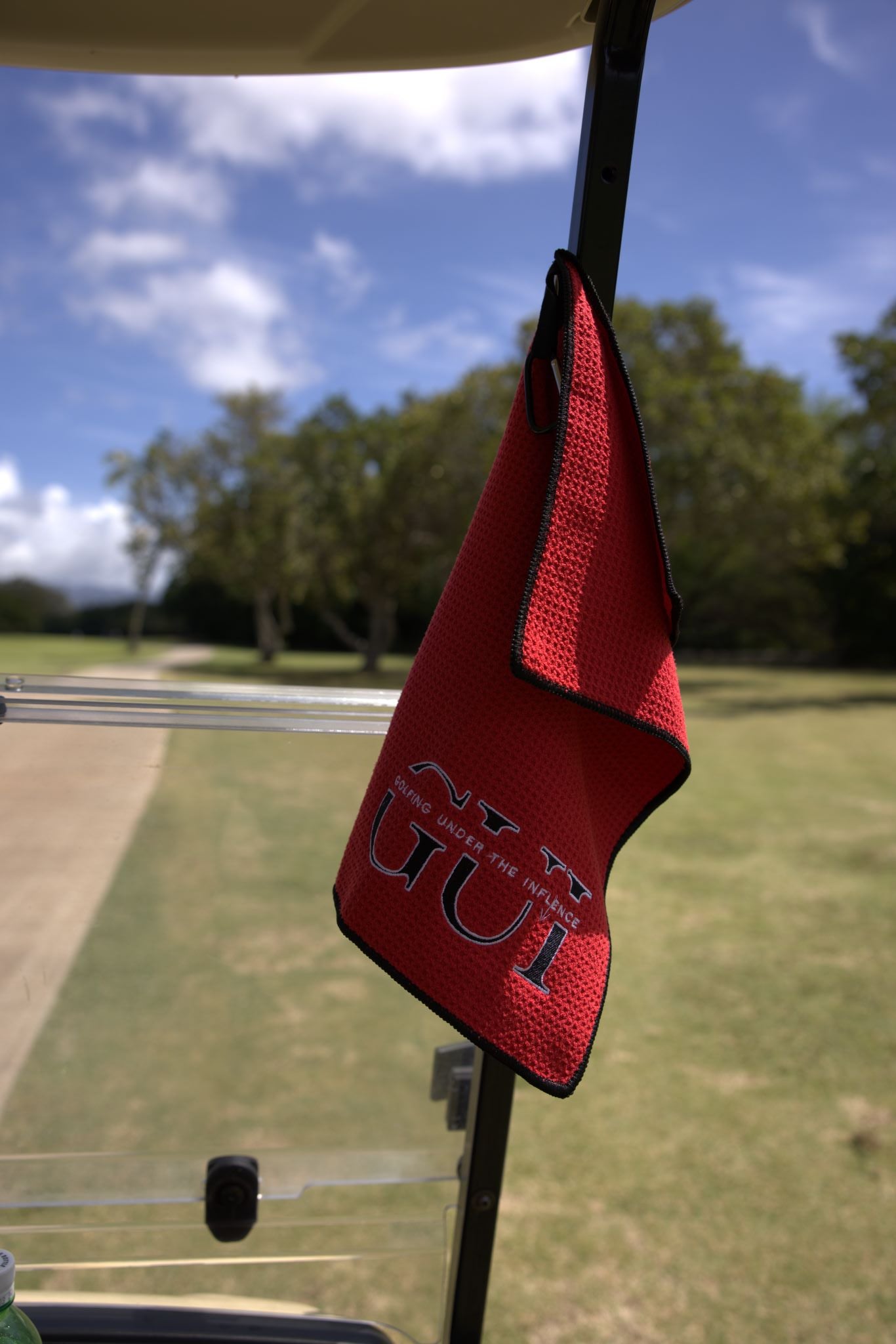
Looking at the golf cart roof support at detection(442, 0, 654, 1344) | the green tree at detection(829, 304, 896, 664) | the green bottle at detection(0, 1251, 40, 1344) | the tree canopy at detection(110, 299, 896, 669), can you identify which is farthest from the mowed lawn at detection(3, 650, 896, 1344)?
the green tree at detection(829, 304, 896, 664)

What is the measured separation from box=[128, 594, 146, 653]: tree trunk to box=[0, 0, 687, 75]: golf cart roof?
81.7 ft

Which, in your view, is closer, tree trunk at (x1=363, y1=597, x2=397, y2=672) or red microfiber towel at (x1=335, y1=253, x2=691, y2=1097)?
red microfiber towel at (x1=335, y1=253, x2=691, y2=1097)

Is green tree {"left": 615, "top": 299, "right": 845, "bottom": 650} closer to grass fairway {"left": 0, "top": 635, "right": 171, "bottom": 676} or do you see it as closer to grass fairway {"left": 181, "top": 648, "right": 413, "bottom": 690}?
grass fairway {"left": 181, "top": 648, "right": 413, "bottom": 690}

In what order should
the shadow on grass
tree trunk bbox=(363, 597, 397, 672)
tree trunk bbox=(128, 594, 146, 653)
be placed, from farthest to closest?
tree trunk bbox=(128, 594, 146, 653)
tree trunk bbox=(363, 597, 397, 672)
the shadow on grass

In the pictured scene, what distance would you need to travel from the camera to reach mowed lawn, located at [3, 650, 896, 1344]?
4.47 ft

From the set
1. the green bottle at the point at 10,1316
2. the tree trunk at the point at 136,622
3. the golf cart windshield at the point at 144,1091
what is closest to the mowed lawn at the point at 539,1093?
the golf cart windshield at the point at 144,1091

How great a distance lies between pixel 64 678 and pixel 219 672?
15.1 meters

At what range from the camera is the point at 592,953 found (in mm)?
713

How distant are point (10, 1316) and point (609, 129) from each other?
38.8 inches

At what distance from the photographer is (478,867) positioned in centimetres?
68

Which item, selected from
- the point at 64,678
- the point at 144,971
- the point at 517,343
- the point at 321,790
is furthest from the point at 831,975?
the point at 517,343

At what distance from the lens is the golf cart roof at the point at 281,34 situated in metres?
0.88

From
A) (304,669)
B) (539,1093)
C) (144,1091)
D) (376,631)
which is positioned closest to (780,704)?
(376,631)

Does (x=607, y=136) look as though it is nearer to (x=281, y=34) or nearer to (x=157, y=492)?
(x=281, y=34)
